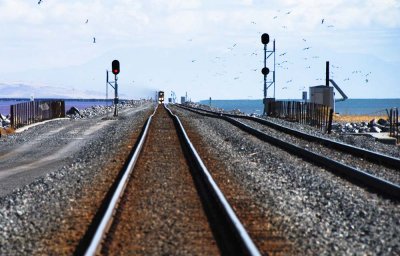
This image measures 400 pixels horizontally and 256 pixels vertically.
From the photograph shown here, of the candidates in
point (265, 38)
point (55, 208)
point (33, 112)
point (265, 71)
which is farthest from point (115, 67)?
point (55, 208)

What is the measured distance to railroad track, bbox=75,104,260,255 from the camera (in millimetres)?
8859

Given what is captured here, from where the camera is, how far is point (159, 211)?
11.3 m

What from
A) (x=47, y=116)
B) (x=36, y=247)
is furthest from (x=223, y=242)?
(x=47, y=116)

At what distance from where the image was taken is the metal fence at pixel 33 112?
43.7 metres

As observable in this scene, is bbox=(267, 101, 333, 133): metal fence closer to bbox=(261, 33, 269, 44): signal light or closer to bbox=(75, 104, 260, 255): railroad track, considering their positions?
bbox=(261, 33, 269, 44): signal light

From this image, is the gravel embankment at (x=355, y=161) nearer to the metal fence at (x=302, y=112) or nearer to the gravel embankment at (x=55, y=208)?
the gravel embankment at (x=55, y=208)

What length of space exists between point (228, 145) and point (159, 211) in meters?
13.8

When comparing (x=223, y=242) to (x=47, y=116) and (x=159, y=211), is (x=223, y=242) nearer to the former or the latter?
(x=159, y=211)

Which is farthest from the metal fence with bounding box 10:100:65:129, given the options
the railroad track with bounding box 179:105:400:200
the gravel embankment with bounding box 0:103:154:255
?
the gravel embankment with bounding box 0:103:154:255

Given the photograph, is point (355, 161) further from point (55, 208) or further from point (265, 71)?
point (265, 71)

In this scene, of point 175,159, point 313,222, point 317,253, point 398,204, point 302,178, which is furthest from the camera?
point 175,159

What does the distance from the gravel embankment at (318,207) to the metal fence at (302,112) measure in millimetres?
20691

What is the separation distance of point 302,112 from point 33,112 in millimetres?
17629

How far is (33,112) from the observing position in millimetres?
49312
